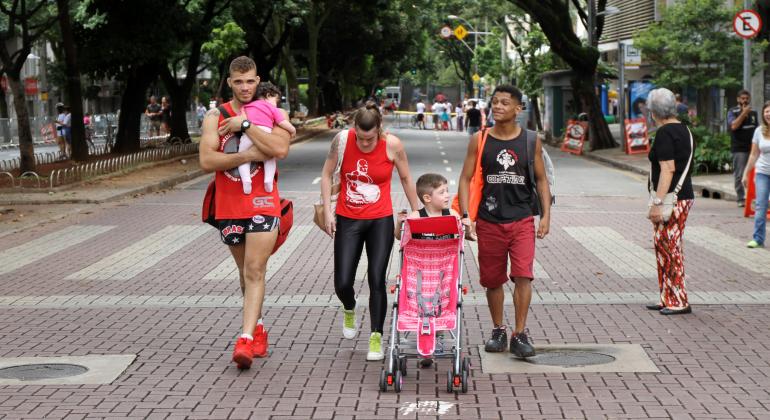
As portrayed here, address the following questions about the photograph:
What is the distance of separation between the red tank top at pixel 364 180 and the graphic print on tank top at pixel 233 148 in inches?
23.1

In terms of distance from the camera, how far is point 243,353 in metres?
7.02

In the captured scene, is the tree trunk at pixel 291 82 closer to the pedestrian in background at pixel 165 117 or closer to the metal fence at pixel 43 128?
the pedestrian in background at pixel 165 117

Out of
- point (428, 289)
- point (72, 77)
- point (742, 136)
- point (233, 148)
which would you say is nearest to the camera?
point (428, 289)

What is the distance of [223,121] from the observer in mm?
7164

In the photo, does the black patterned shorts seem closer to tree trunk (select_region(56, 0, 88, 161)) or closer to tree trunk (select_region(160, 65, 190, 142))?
tree trunk (select_region(56, 0, 88, 161))

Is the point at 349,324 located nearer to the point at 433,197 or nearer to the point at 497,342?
the point at 497,342

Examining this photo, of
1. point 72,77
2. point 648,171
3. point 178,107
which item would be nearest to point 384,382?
point 648,171

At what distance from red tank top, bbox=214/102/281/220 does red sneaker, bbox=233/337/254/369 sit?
769mm

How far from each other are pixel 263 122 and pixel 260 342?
1.47 meters

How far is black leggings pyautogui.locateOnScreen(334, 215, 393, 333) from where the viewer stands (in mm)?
7465

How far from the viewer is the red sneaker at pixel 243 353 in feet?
23.1

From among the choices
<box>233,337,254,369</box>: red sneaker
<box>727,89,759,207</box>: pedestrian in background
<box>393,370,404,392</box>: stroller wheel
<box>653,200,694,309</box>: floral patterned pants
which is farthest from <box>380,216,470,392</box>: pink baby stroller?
<box>727,89,759,207</box>: pedestrian in background

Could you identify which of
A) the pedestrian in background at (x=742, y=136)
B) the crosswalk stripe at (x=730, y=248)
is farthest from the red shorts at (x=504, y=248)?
the pedestrian in background at (x=742, y=136)

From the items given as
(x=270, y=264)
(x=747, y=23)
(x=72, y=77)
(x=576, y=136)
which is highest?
(x=747, y=23)
